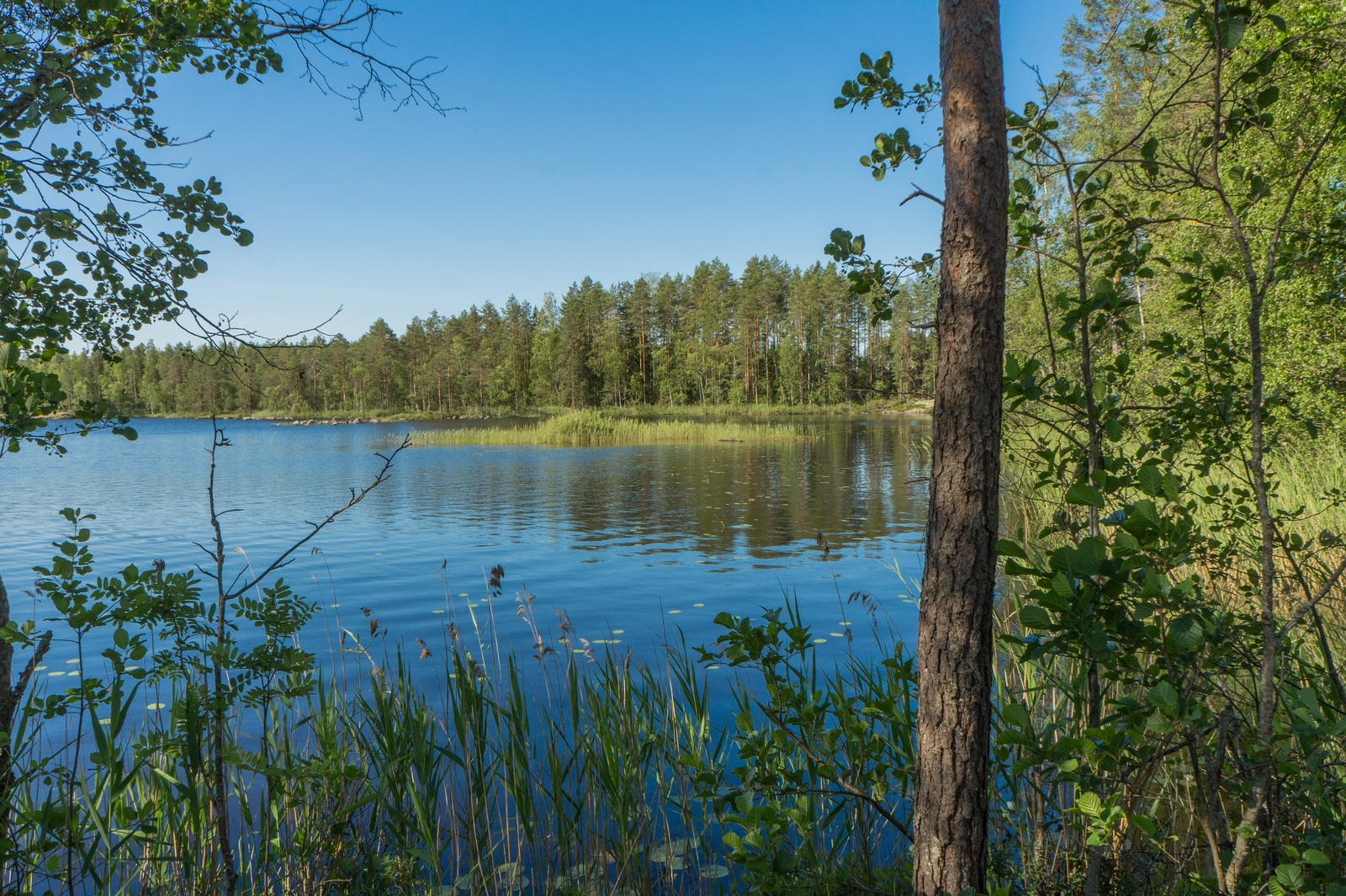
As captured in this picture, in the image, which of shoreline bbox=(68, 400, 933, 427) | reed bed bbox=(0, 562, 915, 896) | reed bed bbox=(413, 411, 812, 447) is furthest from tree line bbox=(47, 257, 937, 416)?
reed bed bbox=(0, 562, 915, 896)

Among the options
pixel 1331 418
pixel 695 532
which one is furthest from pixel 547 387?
pixel 1331 418

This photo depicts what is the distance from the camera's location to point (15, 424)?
2.40 metres

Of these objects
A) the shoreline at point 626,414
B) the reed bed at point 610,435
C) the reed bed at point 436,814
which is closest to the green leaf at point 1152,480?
the reed bed at point 436,814

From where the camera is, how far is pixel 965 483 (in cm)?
213

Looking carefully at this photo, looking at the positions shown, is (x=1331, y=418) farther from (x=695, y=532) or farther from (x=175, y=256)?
(x=175, y=256)

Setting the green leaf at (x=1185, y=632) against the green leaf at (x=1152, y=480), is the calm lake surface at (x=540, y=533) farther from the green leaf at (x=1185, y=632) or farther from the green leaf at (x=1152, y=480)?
the green leaf at (x=1185, y=632)

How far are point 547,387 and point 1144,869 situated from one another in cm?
7683

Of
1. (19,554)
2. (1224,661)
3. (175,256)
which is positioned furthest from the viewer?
(19,554)

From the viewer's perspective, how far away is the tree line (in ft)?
227

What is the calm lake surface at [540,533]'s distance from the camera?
871 cm

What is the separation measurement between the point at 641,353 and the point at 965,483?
2853 inches

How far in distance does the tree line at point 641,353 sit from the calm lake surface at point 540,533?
40.4m

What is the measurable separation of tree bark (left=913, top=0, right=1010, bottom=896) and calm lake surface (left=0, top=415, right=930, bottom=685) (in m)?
2.57

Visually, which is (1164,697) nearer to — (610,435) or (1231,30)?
(1231,30)
